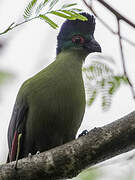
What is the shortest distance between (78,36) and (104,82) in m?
1.26

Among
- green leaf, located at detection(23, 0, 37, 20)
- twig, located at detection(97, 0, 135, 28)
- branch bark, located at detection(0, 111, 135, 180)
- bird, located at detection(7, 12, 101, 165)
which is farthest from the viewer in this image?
bird, located at detection(7, 12, 101, 165)

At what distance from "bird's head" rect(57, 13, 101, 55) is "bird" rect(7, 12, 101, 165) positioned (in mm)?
354

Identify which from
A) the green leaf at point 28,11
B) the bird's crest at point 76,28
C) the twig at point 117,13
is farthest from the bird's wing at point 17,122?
the twig at point 117,13

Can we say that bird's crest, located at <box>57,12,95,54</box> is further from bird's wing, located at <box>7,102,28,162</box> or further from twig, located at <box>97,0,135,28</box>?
twig, located at <box>97,0,135,28</box>

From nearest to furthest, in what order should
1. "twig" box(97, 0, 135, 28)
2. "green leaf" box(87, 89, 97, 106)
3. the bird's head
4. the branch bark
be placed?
"twig" box(97, 0, 135, 28) → the branch bark → "green leaf" box(87, 89, 97, 106) → the bird's head

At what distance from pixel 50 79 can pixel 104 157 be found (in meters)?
1.26

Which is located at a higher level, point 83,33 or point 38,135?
point 83,33

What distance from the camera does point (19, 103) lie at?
3.89 m

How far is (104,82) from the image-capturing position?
3.28m

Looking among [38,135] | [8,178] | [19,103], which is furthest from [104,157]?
[19,103]

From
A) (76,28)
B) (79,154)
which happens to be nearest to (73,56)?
(76,28)

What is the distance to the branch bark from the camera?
9.12ft

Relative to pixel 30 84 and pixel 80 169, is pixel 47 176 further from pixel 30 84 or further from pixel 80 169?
pixel 30 84

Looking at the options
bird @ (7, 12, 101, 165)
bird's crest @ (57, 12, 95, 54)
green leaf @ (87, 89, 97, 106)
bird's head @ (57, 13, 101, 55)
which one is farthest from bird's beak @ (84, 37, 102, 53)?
green leaf @ (87, 89, 97, 106)
